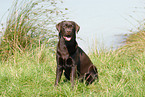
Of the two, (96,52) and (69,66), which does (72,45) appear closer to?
(69,66)

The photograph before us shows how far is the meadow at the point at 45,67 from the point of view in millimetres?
3115

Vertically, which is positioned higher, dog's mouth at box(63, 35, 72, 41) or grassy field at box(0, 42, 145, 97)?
dog's mouth at box(63, 35, 72, 41)

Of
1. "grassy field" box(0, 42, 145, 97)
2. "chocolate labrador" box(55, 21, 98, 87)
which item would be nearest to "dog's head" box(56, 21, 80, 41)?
"chocolate labrador" box(55, 21, 98, 87)

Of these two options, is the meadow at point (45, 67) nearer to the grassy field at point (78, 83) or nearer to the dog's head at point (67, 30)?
the grassy field at point (78, 83)

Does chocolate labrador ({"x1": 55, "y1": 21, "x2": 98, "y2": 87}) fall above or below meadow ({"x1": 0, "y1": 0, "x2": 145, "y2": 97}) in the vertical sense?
above

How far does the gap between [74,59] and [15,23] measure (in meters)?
3.76

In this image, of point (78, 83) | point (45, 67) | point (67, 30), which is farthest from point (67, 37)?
point (45, 67)

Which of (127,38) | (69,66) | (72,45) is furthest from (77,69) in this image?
(127,38)

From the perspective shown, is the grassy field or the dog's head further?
the dog's head

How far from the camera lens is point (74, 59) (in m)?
3.36

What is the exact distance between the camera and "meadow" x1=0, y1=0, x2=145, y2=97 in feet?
10.2

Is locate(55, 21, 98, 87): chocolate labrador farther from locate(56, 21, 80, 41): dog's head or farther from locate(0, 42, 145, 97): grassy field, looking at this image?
locate(0, 42, 145, 97): grassy field

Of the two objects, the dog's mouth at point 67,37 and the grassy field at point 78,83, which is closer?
the grassy field at point 78,83

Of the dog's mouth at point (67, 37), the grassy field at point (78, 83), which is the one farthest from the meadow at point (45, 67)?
the dog's mouth at point (67, 37)
